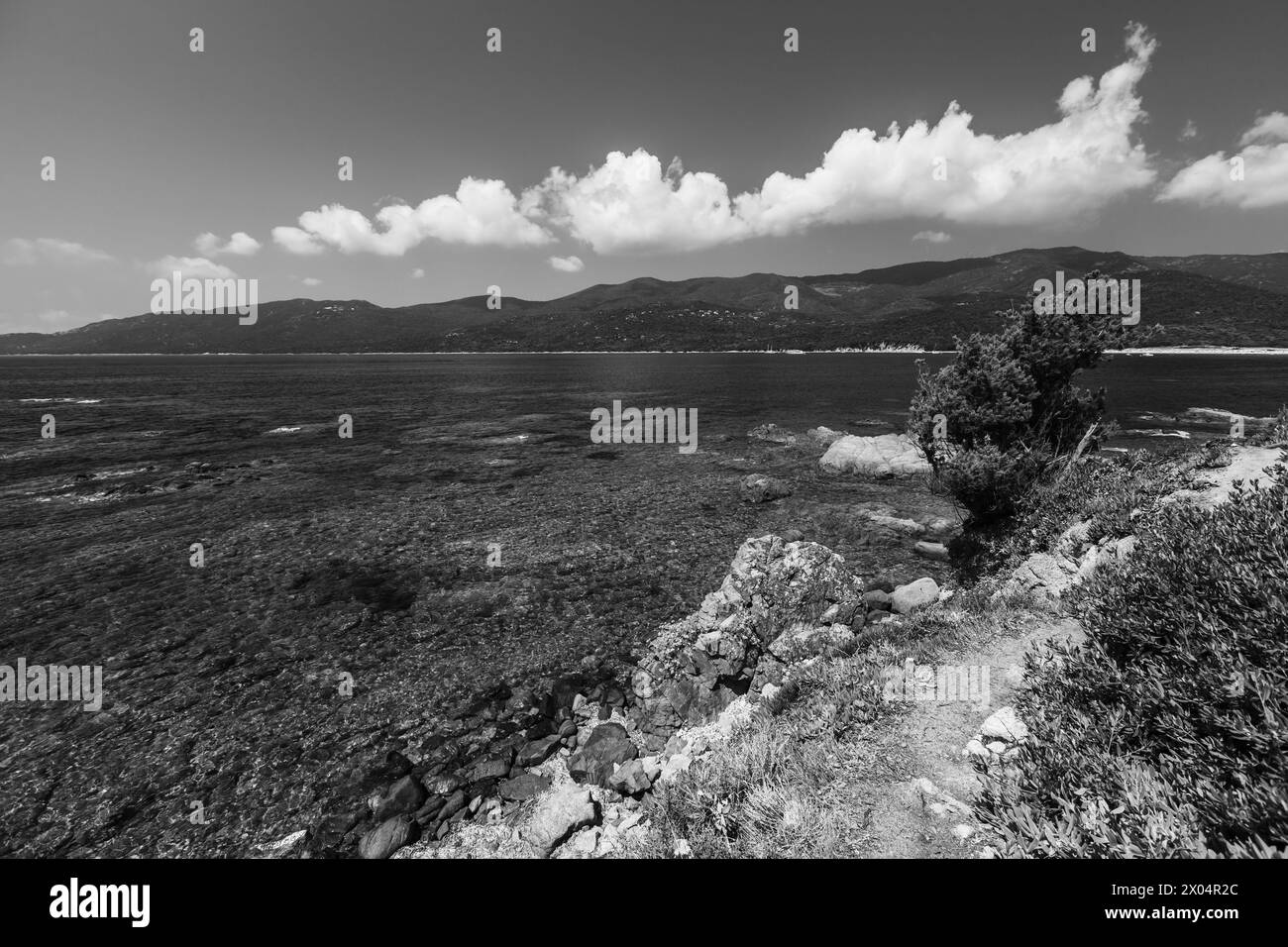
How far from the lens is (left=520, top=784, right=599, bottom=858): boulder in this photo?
942 cm

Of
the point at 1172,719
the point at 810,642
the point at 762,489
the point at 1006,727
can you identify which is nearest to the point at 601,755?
the point at 810,642

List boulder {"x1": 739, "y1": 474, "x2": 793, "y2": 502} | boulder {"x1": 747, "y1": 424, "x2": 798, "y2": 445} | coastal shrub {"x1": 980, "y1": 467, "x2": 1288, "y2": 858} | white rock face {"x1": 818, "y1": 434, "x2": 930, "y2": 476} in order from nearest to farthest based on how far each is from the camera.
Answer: coastal shrub {"x1": 980, "y1": 467, "x2": 1288, "y2": 858}
boulder {"x1": 739, "y1": 474, "x2": 793, "y2": 502}
white rock face {"x1": 818, "y1": 434, "x2": 930, "y2": 476}
boulder {"x1": 747, "y1": 424, "x2": 798, "y2": 445}

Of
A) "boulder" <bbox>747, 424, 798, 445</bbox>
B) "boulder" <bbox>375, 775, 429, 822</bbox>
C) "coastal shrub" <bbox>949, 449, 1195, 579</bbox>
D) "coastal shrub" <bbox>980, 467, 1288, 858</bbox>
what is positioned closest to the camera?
"coastal shrub" <bbox>980, 467, 1288, 858</bbox>

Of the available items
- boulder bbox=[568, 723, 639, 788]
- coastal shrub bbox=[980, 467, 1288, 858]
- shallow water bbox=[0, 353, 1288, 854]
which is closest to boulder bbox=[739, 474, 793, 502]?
shallow water bbox=[0, 353, 1288, 854]

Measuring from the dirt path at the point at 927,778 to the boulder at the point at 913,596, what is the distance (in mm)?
6887

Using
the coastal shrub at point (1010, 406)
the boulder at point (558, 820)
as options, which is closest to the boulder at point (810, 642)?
the boulder at point (558, 820)

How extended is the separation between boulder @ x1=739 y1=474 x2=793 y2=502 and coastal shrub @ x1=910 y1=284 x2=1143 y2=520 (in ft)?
32.3

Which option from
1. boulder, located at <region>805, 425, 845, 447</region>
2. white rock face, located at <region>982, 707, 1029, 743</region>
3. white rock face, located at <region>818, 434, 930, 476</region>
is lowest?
white rock face, located at <region>982, 707, 1029, 743</region>

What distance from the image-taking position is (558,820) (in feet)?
31.7

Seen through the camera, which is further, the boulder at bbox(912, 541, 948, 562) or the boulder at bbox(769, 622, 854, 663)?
the boulder at bbox(912, 541, 948, 562)

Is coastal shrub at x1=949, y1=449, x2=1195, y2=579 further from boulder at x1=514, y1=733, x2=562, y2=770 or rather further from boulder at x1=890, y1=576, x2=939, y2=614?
boulder at x1=514, y1=733, x2=562, y2=770

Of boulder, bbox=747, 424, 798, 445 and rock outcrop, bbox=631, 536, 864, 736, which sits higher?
boulder, bbox=747, 424, 798, 445
